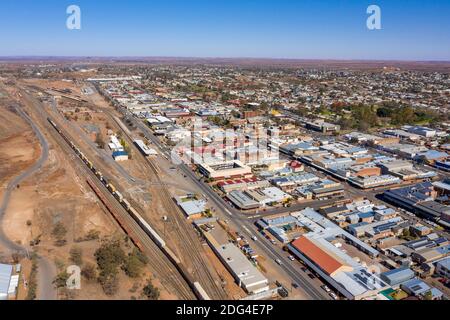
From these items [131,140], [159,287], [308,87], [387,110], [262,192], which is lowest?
[159,287]

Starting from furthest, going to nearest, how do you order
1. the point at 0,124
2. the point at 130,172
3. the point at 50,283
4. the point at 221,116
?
the point at 221,116 → the point at 0,124 → the point at 130,172 → the point at 50,283

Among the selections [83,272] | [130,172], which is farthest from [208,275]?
[130,172]

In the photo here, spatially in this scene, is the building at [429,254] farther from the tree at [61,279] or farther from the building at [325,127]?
the building at [325,127]

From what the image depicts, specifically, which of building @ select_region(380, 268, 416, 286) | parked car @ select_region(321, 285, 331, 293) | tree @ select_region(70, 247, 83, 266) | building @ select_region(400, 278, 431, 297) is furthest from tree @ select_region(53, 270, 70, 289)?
building @ select_region(400, 278, 431, 297)

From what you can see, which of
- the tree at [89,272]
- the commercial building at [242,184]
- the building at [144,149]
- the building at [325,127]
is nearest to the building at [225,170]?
the commercial building at [242,184]

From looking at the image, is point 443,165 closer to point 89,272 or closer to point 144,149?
point 144,149

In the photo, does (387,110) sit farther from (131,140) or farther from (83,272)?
(83,272)

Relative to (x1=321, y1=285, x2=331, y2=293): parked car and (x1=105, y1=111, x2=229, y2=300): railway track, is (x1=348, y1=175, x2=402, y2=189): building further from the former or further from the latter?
(x1=105, y1=111, x2=229, y2=300): railway track
